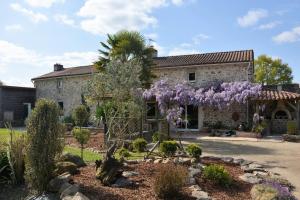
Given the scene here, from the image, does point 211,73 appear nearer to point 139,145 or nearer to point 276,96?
point 276,96

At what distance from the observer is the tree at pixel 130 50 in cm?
1689

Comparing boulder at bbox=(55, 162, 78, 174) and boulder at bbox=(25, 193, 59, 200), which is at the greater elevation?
boulder at bbox=(55, 162, 78, 174)

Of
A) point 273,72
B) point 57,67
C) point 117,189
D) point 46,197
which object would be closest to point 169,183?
point 117,189

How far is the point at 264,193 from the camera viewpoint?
5500 millimetres

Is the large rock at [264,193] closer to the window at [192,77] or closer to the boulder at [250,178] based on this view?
the boulder at [250,178]

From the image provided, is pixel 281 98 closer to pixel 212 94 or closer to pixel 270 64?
pixel 212 94

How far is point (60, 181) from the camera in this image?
5.75 m

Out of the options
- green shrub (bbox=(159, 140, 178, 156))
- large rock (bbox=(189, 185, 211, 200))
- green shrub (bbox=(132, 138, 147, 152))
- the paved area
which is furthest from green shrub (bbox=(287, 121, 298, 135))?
large rock (bbox=(189, 185, 211, 200))

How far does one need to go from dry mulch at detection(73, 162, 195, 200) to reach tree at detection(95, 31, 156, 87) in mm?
10485

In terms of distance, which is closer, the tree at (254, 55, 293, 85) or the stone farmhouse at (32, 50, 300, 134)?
the stone farmhouse at (32, 50, 300, 134)

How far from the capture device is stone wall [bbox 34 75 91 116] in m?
25.8

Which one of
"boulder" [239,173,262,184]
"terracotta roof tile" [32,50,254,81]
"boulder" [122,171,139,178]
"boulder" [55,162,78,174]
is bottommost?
"boulder" [239,173,262,184]

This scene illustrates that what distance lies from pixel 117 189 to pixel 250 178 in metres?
3.17

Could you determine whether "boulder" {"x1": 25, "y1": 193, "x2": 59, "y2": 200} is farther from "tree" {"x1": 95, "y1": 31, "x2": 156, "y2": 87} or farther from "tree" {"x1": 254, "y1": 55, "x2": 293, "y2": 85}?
"tree" {"x1": 254, "y1": 55, "x2": 293, "y2": 85}
